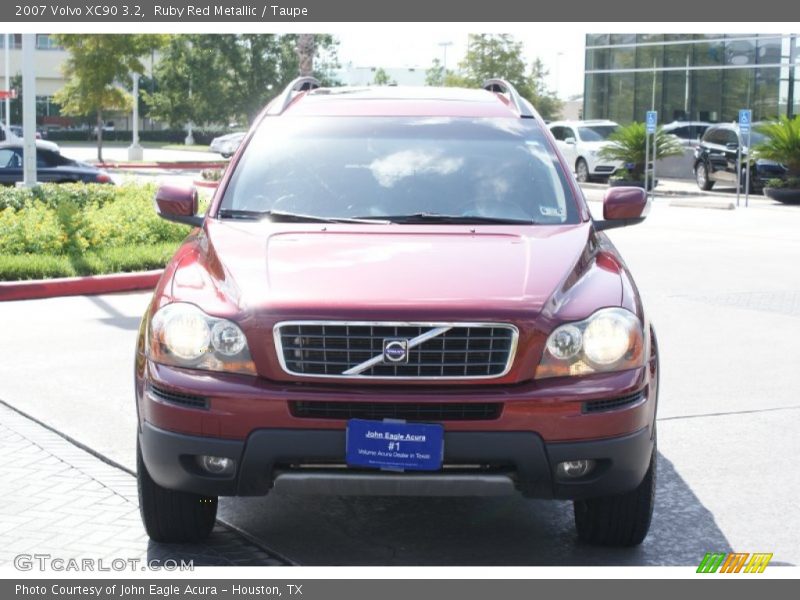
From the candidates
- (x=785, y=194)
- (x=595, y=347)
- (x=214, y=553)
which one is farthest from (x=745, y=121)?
(x=214, y=553)

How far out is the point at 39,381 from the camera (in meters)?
8.49

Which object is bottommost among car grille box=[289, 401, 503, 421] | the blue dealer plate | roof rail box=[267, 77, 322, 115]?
the blue dealer plate

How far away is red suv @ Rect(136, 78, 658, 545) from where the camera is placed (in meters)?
4.51

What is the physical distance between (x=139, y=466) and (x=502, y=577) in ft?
4.75

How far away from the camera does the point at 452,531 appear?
5406 millimetres

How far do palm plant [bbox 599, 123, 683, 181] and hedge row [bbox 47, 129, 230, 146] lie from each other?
4909 cm

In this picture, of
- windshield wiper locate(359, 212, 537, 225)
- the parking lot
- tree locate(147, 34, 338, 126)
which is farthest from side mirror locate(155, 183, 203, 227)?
tree locate(147, 34, 338, 126)

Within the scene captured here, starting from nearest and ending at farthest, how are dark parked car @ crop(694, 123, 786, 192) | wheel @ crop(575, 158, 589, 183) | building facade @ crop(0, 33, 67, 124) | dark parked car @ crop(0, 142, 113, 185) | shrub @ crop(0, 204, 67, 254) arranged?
shrub @ crop(0, 204, 67, 254)
dark parked car @ crop(0, 142, 113, 185)
dark parked car @ crop(694, 123, 786, 192)
wheel @ crop(575, 158, 589, 183)
building facade @ crop(0, 33, 67, 124)

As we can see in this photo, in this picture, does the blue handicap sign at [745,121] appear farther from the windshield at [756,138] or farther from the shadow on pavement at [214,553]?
the shadow on pavement at [214,553]

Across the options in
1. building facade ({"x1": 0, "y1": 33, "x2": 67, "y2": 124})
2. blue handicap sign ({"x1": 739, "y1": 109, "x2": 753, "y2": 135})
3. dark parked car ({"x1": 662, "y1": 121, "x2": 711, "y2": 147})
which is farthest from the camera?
building facade ({"x1": 0, "y1": 33, "x2": 67, "y2": 124})

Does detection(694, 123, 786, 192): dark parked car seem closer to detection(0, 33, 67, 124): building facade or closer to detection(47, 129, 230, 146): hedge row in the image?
detection(47, 129, 230, 146): hedge row

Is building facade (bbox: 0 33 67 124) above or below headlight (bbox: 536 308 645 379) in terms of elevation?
above

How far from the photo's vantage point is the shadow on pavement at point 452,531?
5.04 meters

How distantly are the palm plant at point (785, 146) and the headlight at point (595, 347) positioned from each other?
24479 mm
